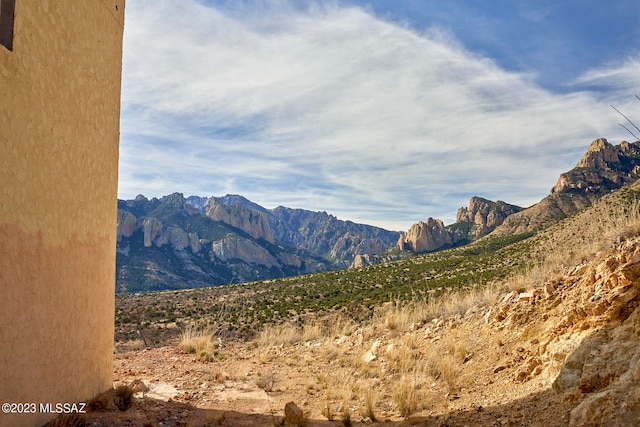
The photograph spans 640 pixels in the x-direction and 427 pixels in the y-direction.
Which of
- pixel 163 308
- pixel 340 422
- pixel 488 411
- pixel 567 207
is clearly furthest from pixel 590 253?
pixel 567 207

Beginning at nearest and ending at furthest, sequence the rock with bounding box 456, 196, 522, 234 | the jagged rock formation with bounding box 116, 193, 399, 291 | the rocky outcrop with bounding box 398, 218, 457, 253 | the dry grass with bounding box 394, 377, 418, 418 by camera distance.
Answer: the dry grass with bounding box 394, 377, 418, 418
the jagged rock formation with bounding box 116, 193, 399, 291
the rock with bounding box 456, 196, 522, 234
the rocky outcrop with bounding box 398, 218, 457, 253

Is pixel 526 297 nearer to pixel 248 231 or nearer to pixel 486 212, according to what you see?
pixel 486 212

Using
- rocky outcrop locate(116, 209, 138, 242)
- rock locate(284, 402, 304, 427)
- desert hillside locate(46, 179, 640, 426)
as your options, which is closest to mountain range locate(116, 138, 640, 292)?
rocky outcrop locate(116, 209, 138, 242)

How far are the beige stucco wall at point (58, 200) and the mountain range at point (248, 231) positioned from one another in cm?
6140

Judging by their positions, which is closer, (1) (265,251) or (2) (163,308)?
(2) (163,308)

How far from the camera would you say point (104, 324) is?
6.53 metres

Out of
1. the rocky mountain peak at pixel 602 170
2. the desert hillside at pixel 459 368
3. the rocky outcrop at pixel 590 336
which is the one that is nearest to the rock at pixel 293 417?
the desert hillside at pixel 459 368

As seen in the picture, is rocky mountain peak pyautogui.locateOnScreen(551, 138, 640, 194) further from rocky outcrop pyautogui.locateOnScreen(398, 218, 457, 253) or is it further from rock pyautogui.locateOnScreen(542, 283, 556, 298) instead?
rock pyautogui.locateOnScreen(542, 283, 556, 298)

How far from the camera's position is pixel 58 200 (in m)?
5.13

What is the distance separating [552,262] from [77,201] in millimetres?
9743

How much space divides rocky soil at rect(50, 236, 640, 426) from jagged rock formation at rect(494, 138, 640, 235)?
195 feet

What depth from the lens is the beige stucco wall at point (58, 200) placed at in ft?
13.6

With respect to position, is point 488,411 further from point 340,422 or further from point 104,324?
point 104,324

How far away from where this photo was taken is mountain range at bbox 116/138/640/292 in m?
75.7
